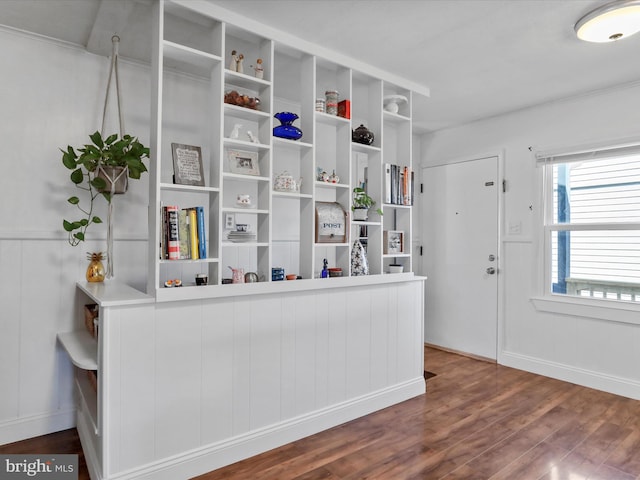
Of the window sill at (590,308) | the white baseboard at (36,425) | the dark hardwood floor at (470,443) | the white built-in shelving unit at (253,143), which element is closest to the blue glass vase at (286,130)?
the white built-in shelving unit at (253,143)

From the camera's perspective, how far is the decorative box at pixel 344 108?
2.66 m

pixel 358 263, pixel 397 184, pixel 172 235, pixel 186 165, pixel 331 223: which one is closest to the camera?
pixel 172 235

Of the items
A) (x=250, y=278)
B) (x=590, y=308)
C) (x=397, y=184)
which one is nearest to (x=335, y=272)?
(x=250, y=278)

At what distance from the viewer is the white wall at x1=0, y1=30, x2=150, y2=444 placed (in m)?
2.30

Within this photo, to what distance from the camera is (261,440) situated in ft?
7.18

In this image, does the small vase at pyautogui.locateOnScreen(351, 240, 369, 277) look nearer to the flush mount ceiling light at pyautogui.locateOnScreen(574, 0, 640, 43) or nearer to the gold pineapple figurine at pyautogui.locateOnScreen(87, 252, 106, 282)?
the gold pineapple figurine at pyautogui.locateOnScreen(87, 252, 106, 282)

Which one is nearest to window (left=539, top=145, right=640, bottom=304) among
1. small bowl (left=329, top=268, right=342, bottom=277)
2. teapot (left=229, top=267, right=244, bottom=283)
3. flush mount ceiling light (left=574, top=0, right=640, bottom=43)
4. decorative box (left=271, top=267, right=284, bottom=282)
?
flush mount ceiling light (left=574, top=0, right=640, bottom=43)

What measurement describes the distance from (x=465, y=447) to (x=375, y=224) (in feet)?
4.83

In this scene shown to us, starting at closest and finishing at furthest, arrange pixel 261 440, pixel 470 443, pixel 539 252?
1. pixel 261 440
2. pixel 470 443
3. pixel 539 252

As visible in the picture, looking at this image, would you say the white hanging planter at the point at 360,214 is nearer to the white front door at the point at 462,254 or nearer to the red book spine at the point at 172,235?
the red book spine at the point at 172,235

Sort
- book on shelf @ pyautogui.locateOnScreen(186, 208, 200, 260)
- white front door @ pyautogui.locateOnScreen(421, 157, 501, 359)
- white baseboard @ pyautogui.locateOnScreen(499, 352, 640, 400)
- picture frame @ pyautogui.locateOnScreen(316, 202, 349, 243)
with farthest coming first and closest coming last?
white front door @ pyautogui.locateOnScreen(421, 157, 501, 359) → white baseboard @ pyautogui.locateOnScreen(499, 352, 640, 400) → picture frame @ pyautogui.locateOnScreen(316, 202, 349, 243) → book on shelf @ pyautogui.locateOnScreen(186, 208, 200, 260)

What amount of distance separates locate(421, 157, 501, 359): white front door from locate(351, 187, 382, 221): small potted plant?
1.74 meters

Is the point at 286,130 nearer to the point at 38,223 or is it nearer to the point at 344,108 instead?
the point at 344,108

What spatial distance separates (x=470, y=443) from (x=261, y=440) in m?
1.20
